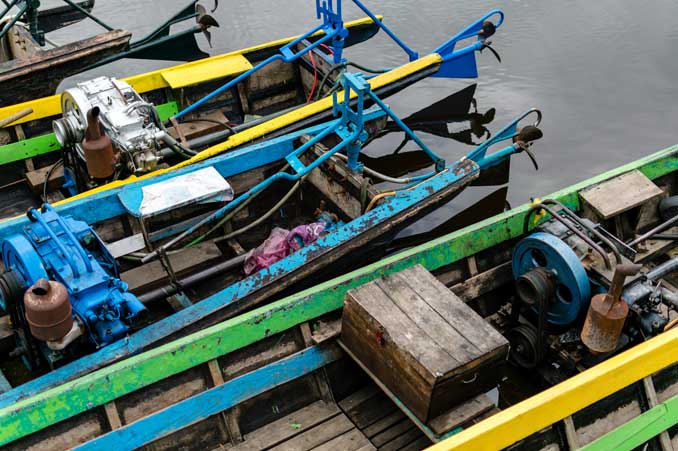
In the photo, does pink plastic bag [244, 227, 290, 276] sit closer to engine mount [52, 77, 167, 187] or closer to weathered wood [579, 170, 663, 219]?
engine mount [52, 77, 167, 187]

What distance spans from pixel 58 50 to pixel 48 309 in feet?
14.4

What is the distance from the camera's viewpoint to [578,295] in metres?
4.30

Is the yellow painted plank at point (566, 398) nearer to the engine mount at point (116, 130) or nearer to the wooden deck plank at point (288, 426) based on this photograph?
the wooden deck plank at point (288, 426)

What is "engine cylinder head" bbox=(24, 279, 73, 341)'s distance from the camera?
3.74 metres

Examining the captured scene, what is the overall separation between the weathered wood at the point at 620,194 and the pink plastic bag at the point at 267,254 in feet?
6.93

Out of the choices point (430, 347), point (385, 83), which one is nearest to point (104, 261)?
point (430, 347)

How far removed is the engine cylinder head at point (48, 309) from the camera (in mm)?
3744


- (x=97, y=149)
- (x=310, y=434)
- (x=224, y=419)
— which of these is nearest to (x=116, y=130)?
(x=97, y=149)

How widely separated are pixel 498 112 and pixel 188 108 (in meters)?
4.07

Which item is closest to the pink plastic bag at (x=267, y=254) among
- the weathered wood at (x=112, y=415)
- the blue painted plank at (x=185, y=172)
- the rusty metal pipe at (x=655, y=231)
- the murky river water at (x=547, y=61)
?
the blue painted plank at (x=185, y=172)

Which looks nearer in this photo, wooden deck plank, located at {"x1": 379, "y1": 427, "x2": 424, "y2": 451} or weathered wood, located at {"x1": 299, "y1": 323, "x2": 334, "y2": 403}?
wooden deck plank, located at {"x1": 379, "y1": 427, "x2": 424, "y2": 451}

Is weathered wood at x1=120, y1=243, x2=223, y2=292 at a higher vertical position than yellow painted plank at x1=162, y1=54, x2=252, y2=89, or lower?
lower

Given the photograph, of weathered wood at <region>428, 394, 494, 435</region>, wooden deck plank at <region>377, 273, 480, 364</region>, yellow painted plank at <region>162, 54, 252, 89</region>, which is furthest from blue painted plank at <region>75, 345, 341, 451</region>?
yellow painted plank at <region>162, 54, 252, 89</region>

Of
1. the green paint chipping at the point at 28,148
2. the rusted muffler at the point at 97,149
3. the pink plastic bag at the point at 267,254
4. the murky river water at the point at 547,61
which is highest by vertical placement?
the rusted muffler at the point at 97,149
